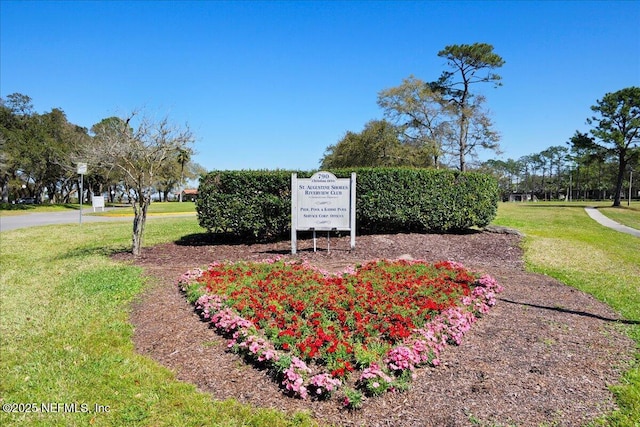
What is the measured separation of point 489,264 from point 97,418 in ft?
24.6

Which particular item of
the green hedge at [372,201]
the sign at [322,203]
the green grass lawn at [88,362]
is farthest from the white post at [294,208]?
the green grass lawn at [88,362]

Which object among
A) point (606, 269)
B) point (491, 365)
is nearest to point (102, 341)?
point (491, 365)

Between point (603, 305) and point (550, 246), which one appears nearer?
point (603, 305)

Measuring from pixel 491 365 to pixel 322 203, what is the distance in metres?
5.80

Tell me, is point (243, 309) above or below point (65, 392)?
above

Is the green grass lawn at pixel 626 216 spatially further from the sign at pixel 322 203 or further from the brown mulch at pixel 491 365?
the brown mulch at pixel 491 365

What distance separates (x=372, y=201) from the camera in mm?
10641

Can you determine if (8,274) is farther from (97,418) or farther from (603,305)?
(603,305)

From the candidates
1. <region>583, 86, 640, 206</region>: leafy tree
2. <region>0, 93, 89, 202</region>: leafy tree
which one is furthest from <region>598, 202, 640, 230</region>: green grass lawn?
<region>0, 93, 89, 202</region>: leafy tree

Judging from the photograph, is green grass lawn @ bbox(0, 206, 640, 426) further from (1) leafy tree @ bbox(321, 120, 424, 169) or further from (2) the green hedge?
→ (1) leafy tree @ bbox(321, 120, 424, 169)

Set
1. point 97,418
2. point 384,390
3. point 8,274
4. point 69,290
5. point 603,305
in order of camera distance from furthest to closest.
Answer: point 8,274 → point 69,290 → point 603,305 → point 384,390 → point 97,418

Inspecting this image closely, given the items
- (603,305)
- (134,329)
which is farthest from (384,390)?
(603,305)

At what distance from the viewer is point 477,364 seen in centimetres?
380

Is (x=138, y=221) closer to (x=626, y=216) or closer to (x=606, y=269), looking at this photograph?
(x=606, y=269)
